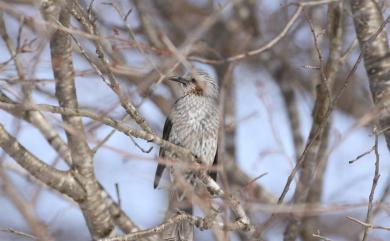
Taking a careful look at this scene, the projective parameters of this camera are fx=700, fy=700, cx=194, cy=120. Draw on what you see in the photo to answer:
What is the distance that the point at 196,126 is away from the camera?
668cm

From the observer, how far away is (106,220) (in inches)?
226

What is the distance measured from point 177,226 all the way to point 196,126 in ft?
4.55

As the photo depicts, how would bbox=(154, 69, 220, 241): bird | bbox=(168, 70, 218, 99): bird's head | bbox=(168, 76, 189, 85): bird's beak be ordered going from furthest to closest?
1. bbox=(168, 76, 189, 85): bird's beak
2. bbox=(168, 70, 218, 99): bird's head
3. bbox=(154, 69, 220, 241): bird

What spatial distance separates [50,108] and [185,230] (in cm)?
227

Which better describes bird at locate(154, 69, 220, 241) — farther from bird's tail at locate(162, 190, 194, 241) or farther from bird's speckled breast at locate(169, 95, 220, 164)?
bird's tail at locate(162, 190, 194, 241)

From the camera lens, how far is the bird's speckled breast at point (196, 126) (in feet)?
21.8

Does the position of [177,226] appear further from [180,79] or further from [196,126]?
[180,79]

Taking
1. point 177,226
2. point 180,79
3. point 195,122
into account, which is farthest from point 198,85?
point 177,226

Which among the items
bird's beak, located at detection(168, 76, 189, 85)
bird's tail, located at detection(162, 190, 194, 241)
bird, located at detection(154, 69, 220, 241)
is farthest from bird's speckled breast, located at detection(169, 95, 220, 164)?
bird's tail, located at detection(162, 190, 194, 241)

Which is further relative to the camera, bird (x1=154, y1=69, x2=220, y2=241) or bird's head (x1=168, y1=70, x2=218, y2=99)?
bird's head (x1=168, y1=70, x2=218, y2=99)

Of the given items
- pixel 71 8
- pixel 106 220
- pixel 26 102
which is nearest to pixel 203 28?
pixel 26 102

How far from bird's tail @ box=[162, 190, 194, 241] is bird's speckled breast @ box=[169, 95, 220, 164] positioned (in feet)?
2.77

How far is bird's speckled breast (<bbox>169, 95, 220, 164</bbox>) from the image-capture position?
6637mm

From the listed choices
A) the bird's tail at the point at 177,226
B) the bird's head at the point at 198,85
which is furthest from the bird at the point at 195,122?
the bird's tail at the point at 177,226
